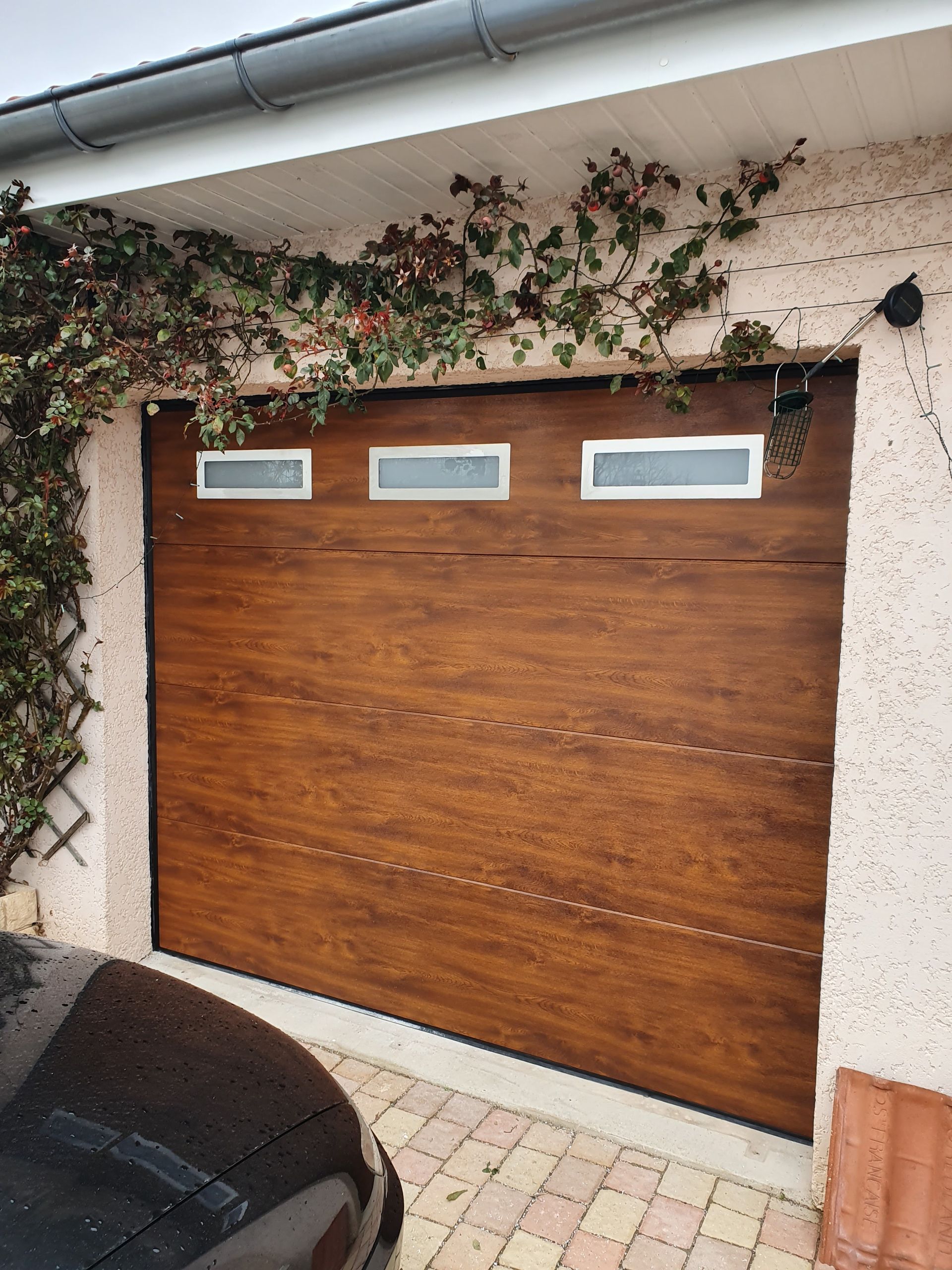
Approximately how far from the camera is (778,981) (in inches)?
118

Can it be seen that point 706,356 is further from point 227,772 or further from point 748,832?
point 227,772

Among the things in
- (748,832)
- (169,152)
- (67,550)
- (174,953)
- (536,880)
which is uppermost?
(169,152)

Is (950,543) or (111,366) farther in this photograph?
(111,366)

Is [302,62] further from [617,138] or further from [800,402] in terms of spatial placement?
[800,402]

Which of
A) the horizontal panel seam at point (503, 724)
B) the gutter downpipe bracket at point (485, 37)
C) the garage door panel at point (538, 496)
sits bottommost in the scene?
the horizontal panel seam at point (503, 724)

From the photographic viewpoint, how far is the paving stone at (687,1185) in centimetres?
280

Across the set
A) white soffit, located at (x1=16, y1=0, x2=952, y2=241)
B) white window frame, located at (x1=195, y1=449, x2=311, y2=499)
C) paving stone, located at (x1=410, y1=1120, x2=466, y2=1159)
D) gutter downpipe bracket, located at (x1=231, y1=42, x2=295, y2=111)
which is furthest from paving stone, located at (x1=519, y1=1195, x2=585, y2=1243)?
gutter downpipe bracket, located at (x1=231, y1=42, x2=295, y2=111)

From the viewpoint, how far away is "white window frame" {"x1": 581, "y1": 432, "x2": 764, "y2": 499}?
289cm

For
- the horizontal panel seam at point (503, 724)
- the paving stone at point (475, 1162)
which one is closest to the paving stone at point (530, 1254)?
the paving stone at point (475, 1162)

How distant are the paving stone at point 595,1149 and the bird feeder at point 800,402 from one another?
2.24 meters

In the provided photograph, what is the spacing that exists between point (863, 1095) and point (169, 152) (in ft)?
11.1

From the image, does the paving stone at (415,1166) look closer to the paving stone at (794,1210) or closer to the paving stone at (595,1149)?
the paving stone at (595,1149)

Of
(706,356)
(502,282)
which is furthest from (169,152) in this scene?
(706,356)

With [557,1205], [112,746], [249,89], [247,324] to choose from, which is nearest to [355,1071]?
[557,1205]
